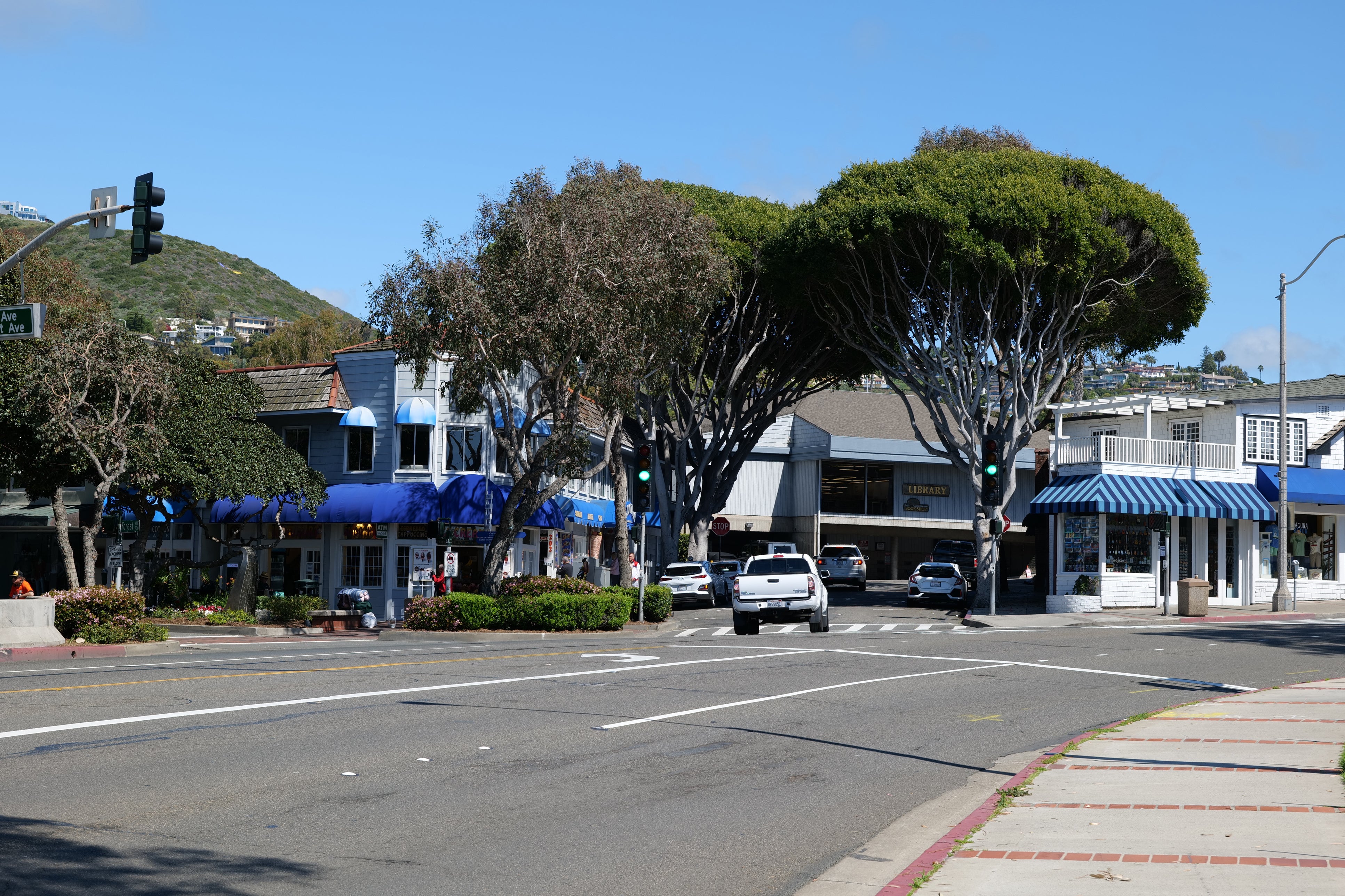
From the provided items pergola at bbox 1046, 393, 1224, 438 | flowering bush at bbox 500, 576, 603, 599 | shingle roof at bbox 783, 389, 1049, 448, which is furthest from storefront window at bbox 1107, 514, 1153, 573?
shingle roof at bbox 783, 389, 1049, 448

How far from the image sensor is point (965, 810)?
9.74 m

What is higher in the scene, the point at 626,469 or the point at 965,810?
the point at 626,469

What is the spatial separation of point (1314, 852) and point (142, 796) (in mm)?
7712

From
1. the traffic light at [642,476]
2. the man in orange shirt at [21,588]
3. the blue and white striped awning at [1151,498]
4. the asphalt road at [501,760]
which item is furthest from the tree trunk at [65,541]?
the blue and white striped awning at [1151,498]

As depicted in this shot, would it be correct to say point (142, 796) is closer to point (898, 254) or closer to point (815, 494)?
point (898, 254)

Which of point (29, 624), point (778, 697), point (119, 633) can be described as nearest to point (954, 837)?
point (778, 697)

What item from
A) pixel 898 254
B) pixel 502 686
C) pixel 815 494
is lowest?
pixel 502 686

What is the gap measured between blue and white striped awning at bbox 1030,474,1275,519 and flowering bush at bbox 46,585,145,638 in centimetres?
2801

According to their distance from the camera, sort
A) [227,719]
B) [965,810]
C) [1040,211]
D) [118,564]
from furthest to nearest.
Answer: [1040,211] → [118,564] → [227,719] → [965,810]

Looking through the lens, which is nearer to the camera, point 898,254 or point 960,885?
point 960,885

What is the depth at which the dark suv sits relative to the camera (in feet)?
174

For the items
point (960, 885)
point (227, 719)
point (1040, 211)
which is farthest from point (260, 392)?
point (960, 885)

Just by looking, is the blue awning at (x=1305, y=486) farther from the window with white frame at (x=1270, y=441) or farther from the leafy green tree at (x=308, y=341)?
the leafy green tree at (x=308, y=341)

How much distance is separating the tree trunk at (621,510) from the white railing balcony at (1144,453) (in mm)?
14773
